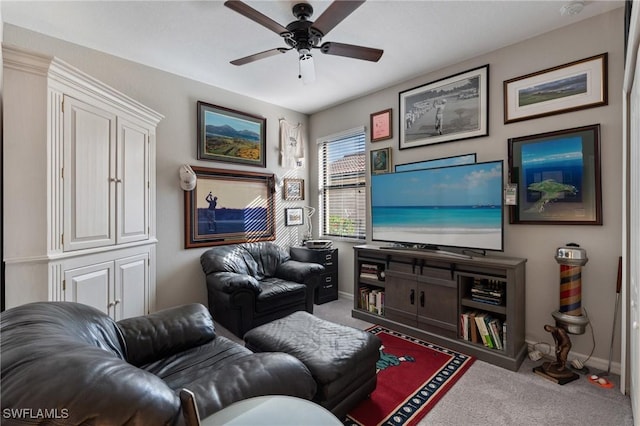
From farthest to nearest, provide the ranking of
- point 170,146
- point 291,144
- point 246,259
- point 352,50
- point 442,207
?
point 291,144, point 246,259, point 170,146, point 442,207, point 352,50

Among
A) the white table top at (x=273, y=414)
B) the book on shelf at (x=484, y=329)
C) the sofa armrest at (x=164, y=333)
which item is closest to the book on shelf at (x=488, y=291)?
the book on shelf at (x=484, y=329)

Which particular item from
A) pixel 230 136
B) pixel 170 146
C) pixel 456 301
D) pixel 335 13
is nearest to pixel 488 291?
pixel 456 301

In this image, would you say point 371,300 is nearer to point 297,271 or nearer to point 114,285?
point 297,271

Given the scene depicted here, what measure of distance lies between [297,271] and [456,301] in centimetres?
181

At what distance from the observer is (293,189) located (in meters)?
4.64

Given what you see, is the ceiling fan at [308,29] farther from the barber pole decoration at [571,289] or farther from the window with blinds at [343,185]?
the barber pole decoration at [571,289]

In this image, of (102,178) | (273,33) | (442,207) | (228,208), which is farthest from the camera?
(228,208)

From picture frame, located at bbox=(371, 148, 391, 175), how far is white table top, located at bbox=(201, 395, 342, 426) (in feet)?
10.5

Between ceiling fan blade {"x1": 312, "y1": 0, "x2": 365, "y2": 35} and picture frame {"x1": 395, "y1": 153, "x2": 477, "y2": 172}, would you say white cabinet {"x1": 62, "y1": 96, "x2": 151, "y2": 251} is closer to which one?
ceiling fan blade {"x1": 312, "y1": 0, "x2": 365, "y2": 35}

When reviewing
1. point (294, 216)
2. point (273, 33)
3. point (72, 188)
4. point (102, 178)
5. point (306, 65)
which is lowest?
point (294, 216)

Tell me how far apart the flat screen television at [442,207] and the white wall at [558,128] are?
37 cm

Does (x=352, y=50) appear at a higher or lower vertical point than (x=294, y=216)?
higher

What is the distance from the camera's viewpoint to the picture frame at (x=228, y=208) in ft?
11.6

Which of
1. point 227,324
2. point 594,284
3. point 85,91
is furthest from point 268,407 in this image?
point 594,284
